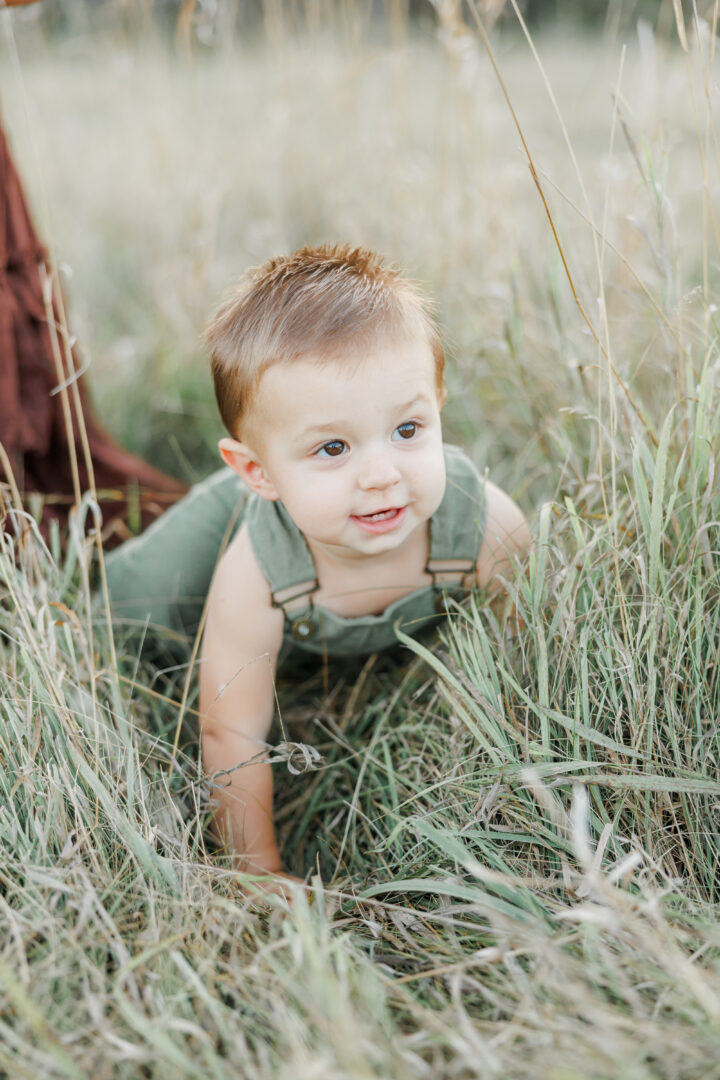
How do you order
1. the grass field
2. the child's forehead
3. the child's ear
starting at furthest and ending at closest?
the child's ear, the child's forehead, the grass field

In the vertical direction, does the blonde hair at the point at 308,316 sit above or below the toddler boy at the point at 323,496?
above

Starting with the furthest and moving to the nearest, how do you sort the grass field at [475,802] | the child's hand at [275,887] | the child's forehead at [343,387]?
the child's forehead at [343,387]
the child's hand at [275,887]
the grass field at [475,802]

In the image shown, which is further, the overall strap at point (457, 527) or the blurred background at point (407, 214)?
the blurred background at point (407, 214)

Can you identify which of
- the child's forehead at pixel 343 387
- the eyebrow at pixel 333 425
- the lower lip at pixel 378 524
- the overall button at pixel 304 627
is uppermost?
the child's forehead at pixel 343 387

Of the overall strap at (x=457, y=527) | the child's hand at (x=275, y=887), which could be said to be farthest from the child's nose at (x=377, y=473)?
the child's hand at (x=275, y=887)

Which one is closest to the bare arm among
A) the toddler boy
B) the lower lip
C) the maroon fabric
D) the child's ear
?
the toddler boy

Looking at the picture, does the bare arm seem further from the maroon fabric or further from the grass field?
the maroon fabric

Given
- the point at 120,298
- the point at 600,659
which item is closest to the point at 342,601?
the point at 600,659

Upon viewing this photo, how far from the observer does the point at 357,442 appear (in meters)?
1.21

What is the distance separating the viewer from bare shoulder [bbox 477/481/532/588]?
1459mm

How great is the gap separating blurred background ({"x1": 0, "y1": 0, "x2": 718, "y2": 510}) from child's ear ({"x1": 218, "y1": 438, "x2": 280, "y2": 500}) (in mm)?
425

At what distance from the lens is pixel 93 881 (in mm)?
1053

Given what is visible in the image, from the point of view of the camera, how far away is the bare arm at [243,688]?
138cm

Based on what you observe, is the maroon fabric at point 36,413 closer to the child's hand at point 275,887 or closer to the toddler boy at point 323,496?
the toddler boy at point 323,496
